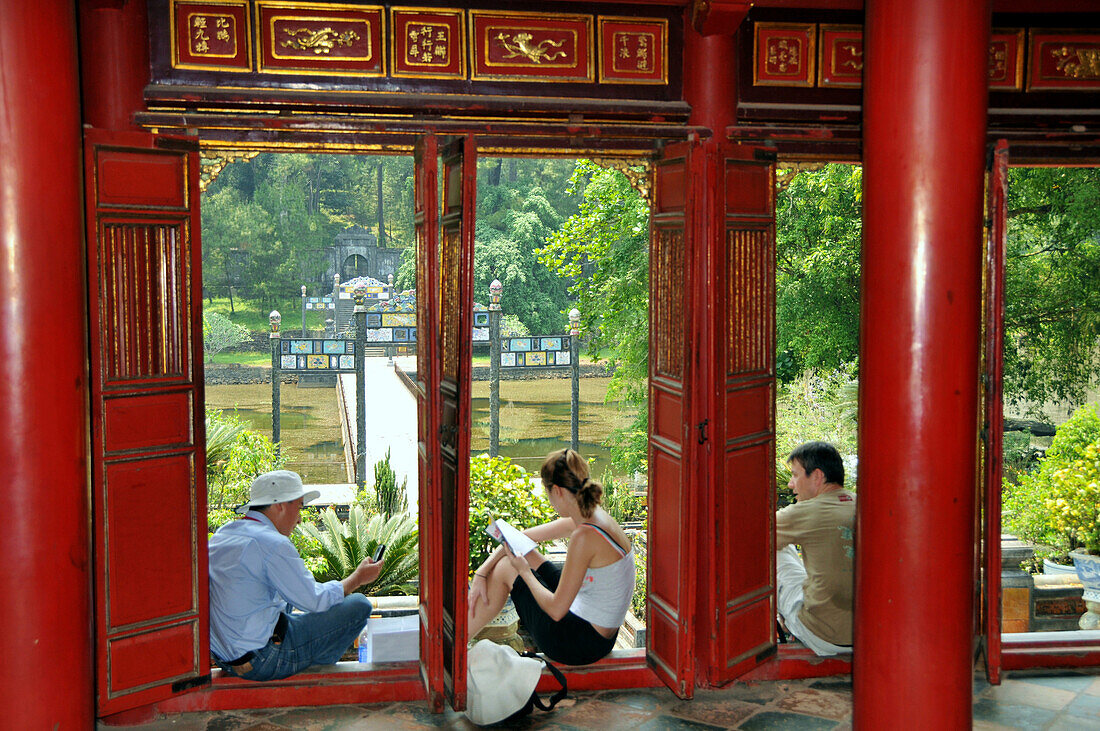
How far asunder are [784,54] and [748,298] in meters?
1.12

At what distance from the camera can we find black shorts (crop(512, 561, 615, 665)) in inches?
167

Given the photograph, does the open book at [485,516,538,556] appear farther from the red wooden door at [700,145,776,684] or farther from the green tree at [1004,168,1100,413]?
the green tree at [1004,168,1100,413]

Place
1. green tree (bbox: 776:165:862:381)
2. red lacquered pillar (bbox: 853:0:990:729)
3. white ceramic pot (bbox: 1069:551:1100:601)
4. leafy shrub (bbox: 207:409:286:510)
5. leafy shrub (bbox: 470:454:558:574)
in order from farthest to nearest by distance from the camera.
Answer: green tree (bbox: 776:165:862:381)
leafy shrub (bbox: 207:409:286:510)
leafy shrub (bbox: 470:454:558:574)
white ceramic pot (bbox: 1069:551:1100:601)
red lacquered pillar (bbox: 853:0:990:729)

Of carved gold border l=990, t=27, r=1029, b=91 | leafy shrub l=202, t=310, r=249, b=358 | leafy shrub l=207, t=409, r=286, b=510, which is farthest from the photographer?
leafy shrub l=202, t=310, r=249, b=358

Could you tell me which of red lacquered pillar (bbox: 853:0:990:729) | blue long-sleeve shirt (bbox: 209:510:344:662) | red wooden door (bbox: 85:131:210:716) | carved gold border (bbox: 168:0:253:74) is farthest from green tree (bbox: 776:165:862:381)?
red lacquered pillar (bbox: 853:0:990:729)

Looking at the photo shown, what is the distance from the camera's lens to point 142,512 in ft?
12.6

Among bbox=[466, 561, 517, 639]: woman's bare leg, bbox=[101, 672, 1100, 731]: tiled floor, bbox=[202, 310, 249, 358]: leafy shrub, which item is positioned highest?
bbox=[202, 310, 249, 358]: leafy shrub

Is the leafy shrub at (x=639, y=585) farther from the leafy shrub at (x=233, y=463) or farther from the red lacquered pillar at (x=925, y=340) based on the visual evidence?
the red lacquered pillar at (x=925, y=340)

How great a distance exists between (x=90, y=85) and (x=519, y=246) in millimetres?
21429

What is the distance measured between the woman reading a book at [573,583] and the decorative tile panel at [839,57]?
82.5 inches

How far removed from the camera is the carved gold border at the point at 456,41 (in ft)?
13.3

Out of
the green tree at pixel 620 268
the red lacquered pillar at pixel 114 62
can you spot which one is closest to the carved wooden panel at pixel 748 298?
the red lacquered pillar at pixel 114 62

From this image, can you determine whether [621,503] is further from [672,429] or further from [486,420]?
[486,420]

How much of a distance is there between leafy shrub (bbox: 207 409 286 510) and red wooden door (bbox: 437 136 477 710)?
17.1 feet
